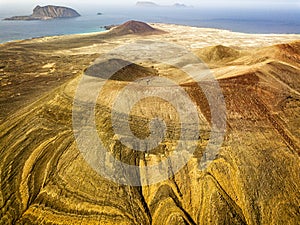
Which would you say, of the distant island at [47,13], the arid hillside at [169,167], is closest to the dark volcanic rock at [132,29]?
the arid hillside at [169,167]

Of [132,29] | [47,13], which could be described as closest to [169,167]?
[132,29]

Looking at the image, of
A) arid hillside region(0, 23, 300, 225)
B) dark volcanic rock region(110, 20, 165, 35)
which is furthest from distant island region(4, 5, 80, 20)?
arid hillside region(0, 23, 300, 225)

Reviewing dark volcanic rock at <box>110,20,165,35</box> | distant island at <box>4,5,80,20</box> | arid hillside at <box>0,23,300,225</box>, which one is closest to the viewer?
arid hillside at <box>0,23,300,225</box>

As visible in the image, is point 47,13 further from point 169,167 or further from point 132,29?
point 169,167

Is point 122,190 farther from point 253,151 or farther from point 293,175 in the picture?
point 293,175

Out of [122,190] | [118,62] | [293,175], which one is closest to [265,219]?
[293,175]

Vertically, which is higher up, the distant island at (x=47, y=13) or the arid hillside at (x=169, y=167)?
the arid hillside at (x=169, y=167)

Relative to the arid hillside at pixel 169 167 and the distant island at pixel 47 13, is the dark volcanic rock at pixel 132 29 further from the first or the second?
the distant island at pixel 47 13

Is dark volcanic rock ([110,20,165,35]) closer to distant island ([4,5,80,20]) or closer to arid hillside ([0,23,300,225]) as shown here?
arid hillside ([0,23,300,225])

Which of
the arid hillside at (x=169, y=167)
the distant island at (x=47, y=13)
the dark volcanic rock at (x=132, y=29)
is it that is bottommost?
the distant island at (x=47, y=13)

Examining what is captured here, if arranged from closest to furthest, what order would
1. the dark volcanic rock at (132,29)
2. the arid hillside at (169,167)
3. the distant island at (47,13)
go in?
1. the arid hillside at (169,167)
2. the dark volcanic rock at (132,29)
3. the distant island at (47,13)

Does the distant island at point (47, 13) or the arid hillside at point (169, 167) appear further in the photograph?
the distant island at point (47, 13)
